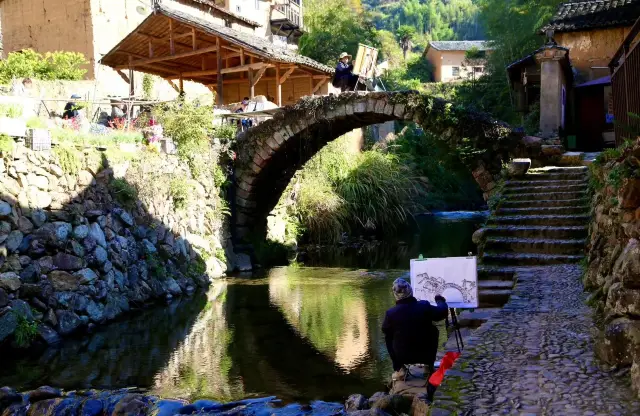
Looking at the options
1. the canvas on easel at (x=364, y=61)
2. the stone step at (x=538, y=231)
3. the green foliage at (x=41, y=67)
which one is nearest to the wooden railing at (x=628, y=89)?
the stone step at (x=538, y=231)

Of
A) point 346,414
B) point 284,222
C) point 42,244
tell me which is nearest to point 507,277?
point 346,414

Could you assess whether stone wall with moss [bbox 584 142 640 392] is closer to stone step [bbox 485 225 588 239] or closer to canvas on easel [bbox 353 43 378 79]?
stone step [bbox 485 225 588 239]

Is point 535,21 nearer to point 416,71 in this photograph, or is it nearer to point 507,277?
point 507,277

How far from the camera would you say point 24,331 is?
29.3 ft

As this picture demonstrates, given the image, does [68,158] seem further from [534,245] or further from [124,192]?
[534,245]

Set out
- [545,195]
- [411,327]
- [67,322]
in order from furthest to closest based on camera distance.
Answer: [545,195] < [67,322] < [411,327]

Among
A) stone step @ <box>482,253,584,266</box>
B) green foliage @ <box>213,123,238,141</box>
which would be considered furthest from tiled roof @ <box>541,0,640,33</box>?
stone step @ <box>482,253,584,266</box>

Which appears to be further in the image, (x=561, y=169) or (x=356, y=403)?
(x=561, y=169)

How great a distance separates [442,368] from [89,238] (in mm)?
7524

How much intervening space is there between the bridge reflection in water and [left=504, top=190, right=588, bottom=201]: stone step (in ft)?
9.54

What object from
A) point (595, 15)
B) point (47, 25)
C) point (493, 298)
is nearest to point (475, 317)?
point (493, 298)

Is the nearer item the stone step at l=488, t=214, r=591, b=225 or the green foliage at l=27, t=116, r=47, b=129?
the stone step at l=488, t=214, r=591, b=225

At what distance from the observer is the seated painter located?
Answer: 533cm

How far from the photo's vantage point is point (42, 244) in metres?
9.93
